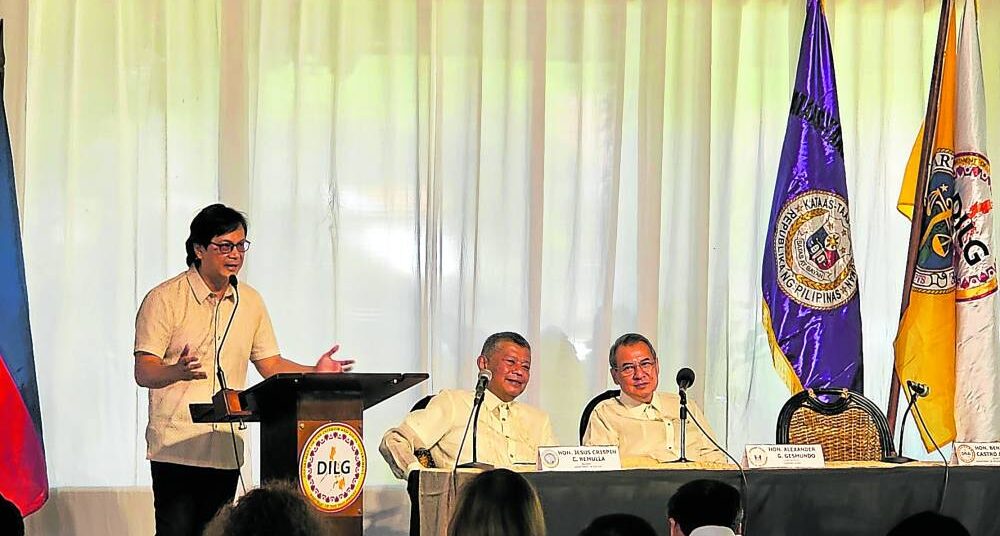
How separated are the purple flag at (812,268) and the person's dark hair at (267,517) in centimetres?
383

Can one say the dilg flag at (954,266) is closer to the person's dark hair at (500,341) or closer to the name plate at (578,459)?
the person's dark hair at (500,341)

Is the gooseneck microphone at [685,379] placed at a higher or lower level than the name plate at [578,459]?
higher

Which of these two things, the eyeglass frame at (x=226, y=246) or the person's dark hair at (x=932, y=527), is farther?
the eyeglass frame at (x=226, y=246)

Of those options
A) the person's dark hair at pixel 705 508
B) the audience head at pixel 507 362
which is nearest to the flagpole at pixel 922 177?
the audience head at pixel 507 362

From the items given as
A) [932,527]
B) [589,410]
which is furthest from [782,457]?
[932,527]

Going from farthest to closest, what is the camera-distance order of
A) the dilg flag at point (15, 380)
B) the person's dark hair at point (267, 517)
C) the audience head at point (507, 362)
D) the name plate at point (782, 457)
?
the audience head at point (507, 362), the dilg flag at point (15, 380), the name plate at point (782, 457), the person's dark hair at point (267, 517)

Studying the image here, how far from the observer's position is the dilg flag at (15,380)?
4.14 metres

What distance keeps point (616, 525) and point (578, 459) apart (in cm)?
28

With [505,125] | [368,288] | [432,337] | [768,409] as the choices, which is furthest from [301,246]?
[768,409]

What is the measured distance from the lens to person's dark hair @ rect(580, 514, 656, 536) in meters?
2.92

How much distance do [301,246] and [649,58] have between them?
5.91 ft

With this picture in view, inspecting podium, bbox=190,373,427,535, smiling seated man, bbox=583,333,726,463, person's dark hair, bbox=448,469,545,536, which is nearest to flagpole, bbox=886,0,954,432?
smiling seated man, bbox=583,333,726,463

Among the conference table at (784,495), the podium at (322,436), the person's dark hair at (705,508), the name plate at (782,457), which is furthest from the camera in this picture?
the name plate at (782,457)

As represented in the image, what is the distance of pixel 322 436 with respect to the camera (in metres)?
2.84
